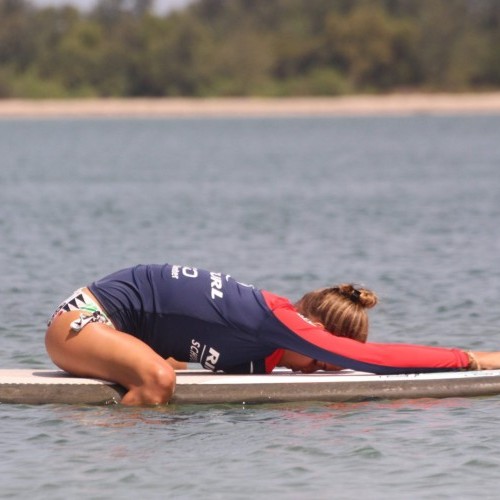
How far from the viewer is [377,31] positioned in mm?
110438

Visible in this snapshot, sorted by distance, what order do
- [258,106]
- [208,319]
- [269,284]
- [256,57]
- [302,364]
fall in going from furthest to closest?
[256,57] < [258,106] < [269,284] < [302,364] < [208,319]

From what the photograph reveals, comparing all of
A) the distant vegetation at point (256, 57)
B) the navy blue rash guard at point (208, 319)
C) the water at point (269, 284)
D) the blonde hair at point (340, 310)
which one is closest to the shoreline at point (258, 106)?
the distant vegetation at point (256, 57)

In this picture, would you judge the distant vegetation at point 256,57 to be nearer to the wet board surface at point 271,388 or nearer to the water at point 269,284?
the water at point 269,284

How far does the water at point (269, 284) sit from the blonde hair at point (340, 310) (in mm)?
536

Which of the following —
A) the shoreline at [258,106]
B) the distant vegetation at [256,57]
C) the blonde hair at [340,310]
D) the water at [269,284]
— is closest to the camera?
the water at [269,284]

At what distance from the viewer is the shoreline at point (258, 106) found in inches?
4124

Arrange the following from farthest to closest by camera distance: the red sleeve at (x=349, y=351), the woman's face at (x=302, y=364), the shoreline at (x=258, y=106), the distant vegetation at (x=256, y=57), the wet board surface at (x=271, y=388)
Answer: the distant vegetation at (x=256, y=57) < the shoreline at (x=258, y=106) < the woman's face at (x=302, y=364) < the wet board surface at (x=271, y=388) < the red sleeve at (x=349, y=351)

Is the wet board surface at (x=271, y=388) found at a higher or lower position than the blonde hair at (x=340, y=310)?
lower

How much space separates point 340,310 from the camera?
28.3 feet

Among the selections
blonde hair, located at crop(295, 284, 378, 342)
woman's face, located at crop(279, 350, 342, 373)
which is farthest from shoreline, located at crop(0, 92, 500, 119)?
blonde hair, located at crop(295, 284, 378, 342)

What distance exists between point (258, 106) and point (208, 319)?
3970 inches

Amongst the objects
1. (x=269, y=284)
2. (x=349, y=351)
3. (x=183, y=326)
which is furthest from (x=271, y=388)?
(x=269, y=284)

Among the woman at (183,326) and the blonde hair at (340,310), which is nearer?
the woman at (183,326)

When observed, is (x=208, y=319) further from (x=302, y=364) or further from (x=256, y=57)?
(x=256, y=57)
